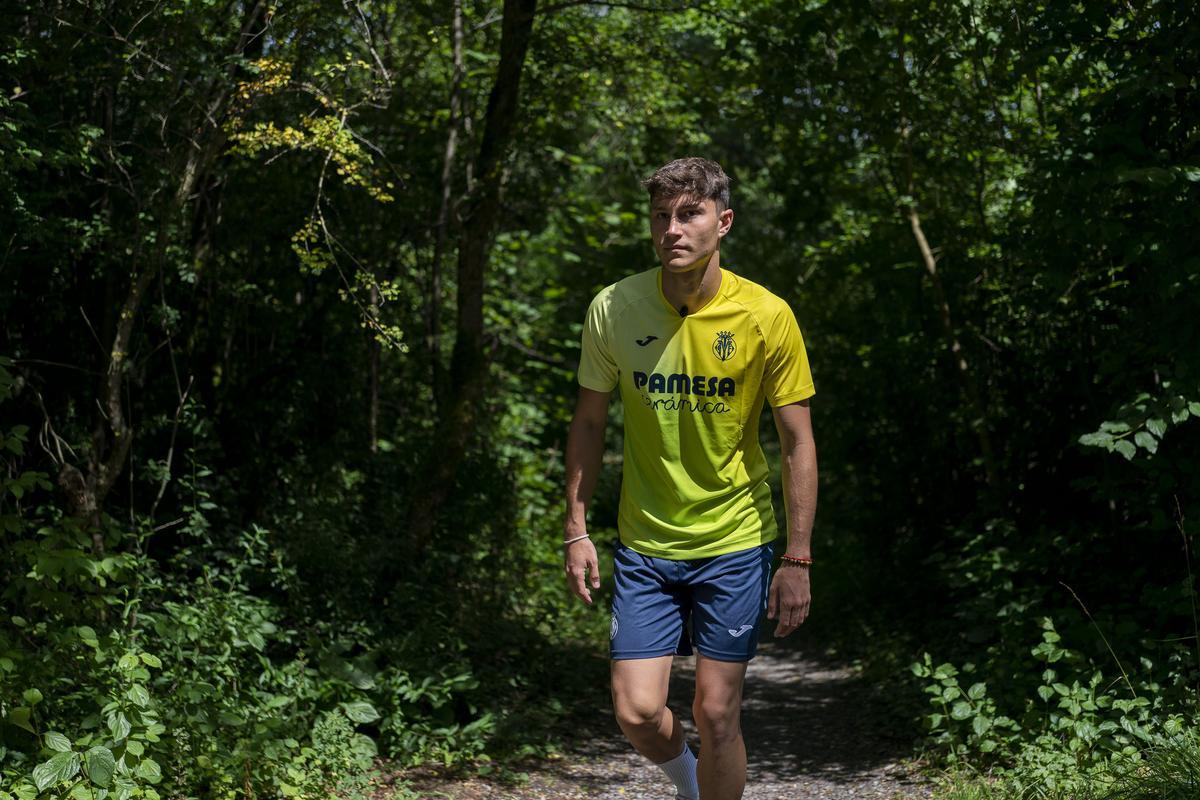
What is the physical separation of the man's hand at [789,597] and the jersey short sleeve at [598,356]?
2.64 feet

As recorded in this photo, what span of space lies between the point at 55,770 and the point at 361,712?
6.34ft

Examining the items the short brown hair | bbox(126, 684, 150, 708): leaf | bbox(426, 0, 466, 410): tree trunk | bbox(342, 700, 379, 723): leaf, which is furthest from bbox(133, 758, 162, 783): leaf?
bbox(426, 0, 466, 410): tree trunk

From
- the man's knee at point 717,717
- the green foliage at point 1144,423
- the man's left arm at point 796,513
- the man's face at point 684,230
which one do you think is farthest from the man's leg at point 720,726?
the green foliage at point 1144,423

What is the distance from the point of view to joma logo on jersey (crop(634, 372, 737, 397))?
374 centimetres

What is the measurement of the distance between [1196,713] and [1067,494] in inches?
124

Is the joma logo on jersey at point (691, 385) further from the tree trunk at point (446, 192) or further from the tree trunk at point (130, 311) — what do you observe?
the tree trunk at point (446, 192)

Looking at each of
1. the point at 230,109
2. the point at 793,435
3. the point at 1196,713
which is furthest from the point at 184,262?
the point at 1196,713

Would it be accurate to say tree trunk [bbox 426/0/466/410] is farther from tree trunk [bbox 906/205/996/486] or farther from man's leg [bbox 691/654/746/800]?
man's leg [bbox 691/654/746/800]

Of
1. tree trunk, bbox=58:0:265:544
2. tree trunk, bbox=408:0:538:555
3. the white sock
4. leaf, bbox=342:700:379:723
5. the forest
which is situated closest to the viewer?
the white sock

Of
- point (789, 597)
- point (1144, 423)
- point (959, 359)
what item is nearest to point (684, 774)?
point (789, 597)

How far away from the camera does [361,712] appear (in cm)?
575

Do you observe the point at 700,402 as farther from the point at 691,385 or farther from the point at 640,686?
the point at 640,686

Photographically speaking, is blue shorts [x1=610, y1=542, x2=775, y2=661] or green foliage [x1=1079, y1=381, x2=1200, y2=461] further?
green foliage [x1=1079, y1=381, x2=1200, y2=461]

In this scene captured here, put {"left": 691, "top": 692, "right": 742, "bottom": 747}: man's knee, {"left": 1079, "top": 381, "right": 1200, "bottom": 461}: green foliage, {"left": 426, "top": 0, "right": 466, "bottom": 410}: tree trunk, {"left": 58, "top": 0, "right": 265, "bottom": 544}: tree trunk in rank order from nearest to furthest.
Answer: {"left": 691, "top": 692, "right": 742, "bottom": 747}: man's knee → {"left": 1079, "top": 381, "right": 1200, "bottom": 461}: green foliage → {"left": 58, "top": 0, "right": 265, "bottom": 544}: tree trunk → {"left": 426, "top": 0, "right": 466, "bottom": 410}: tree trunk
